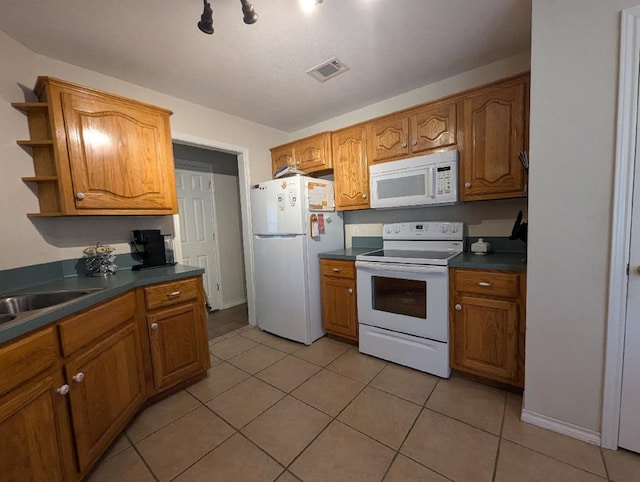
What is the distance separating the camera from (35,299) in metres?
1.46

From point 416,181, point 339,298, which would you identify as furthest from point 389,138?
point 339,298

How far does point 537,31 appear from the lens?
4.30ft

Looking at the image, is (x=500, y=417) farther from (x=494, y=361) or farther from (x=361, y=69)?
(x=361, y=69)

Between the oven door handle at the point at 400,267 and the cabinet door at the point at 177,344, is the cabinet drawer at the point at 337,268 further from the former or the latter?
the cabinet door at the point at 177,344

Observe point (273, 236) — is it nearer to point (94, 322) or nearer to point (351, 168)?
point (351, 168)

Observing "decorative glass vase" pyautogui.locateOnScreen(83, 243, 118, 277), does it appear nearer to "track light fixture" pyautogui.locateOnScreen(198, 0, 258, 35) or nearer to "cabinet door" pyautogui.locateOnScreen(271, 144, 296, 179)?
"track light fixture" pyautogui.locateOnScreen(198, 0, 258, 35)

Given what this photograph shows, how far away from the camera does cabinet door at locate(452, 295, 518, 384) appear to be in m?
1.68

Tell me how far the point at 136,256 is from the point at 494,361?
2811 mm

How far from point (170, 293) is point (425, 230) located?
2.13 meters

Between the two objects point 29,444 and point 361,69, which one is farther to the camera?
point 361,69

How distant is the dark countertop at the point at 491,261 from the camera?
1640 mm

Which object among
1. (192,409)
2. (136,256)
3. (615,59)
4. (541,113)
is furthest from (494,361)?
(136,256)

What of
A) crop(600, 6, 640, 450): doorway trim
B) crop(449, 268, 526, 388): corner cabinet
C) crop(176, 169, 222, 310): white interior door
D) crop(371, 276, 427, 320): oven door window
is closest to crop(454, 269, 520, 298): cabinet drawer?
crop(449, 268, 526, 388): corner cabinet

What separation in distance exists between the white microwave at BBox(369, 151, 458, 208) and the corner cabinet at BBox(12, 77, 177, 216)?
1833mm
